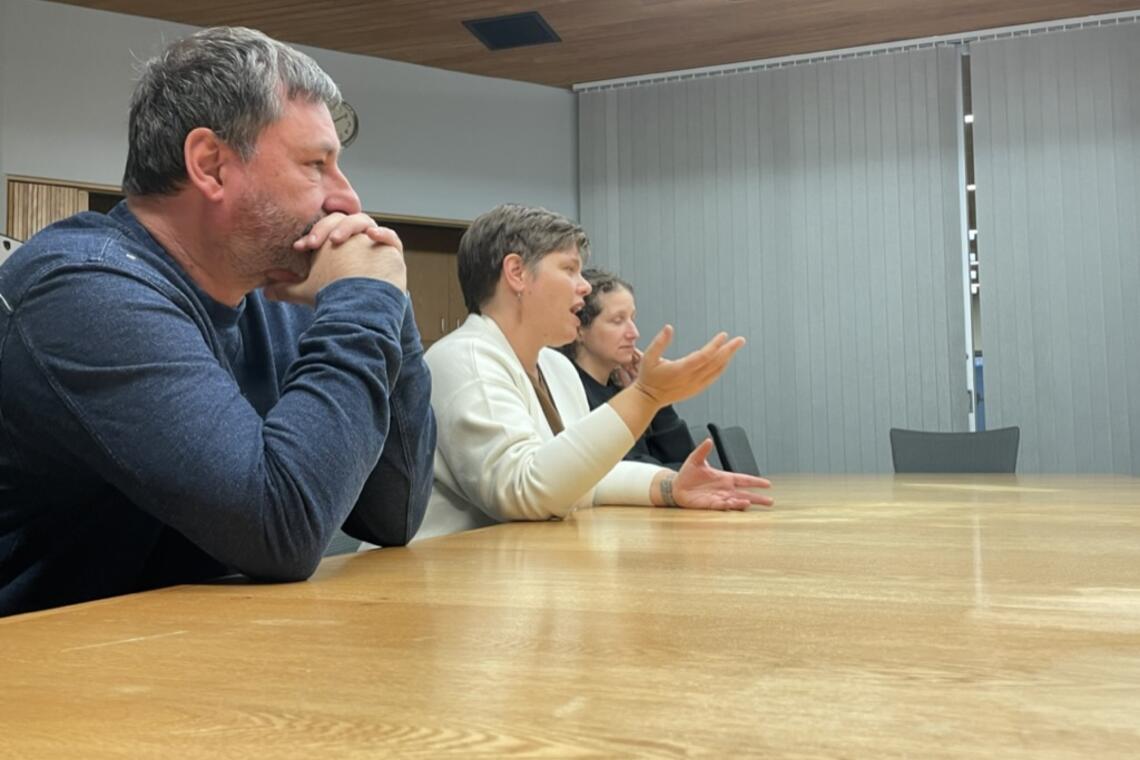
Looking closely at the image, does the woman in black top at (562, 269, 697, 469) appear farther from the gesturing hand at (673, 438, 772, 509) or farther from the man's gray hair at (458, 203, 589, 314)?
the gesturing hand at (673, 438, 772, 509)

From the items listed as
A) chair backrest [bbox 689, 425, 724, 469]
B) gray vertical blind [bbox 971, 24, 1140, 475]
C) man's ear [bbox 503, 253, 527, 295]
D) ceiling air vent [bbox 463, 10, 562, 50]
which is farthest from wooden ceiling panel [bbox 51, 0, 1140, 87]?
man's ear [bbox 503, 253, 527, 295]

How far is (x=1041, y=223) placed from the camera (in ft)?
19.4

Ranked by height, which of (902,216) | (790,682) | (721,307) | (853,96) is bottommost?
(790,682)

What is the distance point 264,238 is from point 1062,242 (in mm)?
5542

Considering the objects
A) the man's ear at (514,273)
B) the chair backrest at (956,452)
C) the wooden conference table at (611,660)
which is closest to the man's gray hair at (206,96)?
the wooden conference table at (611,660)

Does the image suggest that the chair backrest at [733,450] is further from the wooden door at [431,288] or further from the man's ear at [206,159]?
the wooden door at [431,288]

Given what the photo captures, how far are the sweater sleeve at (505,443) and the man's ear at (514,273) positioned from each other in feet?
Result: 0.92

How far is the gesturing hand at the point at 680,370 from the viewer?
162cm

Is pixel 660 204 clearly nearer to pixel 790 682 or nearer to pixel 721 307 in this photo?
pixel 721 307

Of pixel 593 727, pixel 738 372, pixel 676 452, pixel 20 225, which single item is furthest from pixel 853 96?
pixel 593 727

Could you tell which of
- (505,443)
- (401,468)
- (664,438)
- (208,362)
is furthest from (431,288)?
(208,362)

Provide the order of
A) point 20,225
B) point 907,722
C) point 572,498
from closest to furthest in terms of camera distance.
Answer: point 907,722 < point 572,498 < point 20,225

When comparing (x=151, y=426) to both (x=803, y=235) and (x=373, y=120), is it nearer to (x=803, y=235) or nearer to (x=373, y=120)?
(x=373, y=120)

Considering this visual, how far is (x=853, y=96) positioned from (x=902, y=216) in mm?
762
